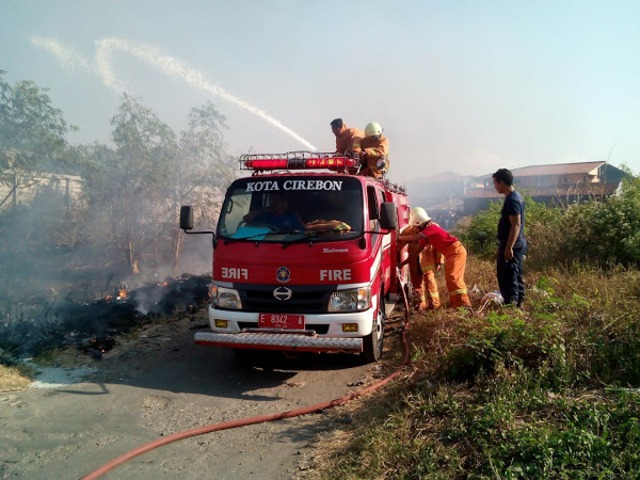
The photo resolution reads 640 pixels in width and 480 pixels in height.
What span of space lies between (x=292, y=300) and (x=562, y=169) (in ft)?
85.9

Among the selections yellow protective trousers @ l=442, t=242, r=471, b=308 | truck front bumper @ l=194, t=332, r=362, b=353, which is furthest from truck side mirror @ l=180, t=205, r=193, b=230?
yellow protective trousers @ l=442, t=242, r=471, b=308

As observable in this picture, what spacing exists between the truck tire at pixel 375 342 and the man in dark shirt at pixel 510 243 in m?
1.72

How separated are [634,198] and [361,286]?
661 centimetres

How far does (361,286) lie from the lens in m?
4.71

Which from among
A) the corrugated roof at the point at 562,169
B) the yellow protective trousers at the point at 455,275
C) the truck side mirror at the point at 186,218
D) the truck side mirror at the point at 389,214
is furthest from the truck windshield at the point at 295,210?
the corrugated roof at the point at 562,169

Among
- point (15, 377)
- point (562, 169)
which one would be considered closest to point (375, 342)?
point (15, 377)

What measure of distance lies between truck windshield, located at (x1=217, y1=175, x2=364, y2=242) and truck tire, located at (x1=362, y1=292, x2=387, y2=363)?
1104 millimetres

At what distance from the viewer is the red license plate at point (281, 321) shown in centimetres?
467

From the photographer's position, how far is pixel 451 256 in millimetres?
6688

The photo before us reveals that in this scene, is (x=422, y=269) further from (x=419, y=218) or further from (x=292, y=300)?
(x=292, y=300)

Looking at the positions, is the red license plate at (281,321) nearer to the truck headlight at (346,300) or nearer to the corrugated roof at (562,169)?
the truck headlight at (346,300)

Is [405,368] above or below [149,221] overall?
below

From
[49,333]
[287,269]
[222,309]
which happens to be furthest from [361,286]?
[49,333]

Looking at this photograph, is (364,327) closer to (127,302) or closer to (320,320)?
(320,320)
